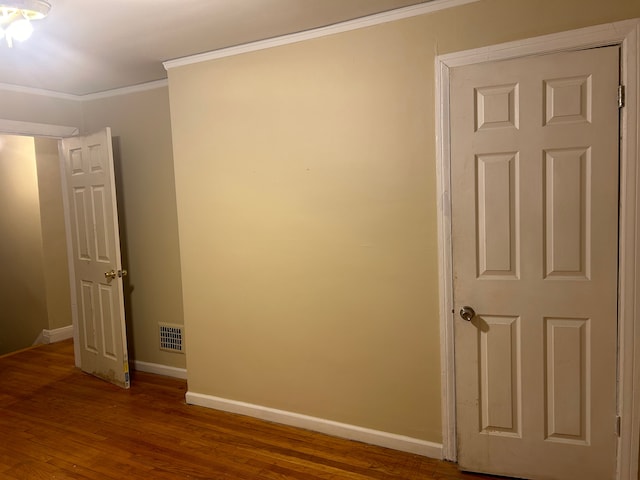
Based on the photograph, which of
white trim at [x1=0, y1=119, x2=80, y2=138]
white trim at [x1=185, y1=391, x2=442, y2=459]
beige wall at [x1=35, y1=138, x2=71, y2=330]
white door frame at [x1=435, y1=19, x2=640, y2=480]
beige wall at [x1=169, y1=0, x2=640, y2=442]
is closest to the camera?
white door frame at [x1=435, y1=19, x2=640, y2=480]

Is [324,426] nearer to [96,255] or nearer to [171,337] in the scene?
[171,337]

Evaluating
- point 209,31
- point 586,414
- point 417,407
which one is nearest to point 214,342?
point 417,407

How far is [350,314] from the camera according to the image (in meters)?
2.79

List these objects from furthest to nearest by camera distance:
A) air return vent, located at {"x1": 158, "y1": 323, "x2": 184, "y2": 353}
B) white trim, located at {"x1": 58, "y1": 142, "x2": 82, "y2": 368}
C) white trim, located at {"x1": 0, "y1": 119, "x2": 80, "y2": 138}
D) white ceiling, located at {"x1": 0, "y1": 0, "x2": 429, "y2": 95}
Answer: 1. white trim, located at {"x1": 58, "y1": 142, "x2": 82, "y2": 368}
2. air return vent, located at {"x1": 158, "y1": 323, "x2": 184, "y2": 353}
3. white trim, located at {"x1": 0, "y1": 119, "x2": 80, "y2": 138}
4. white ceiling, located at {"x1": 0, "y1": 0, "x2": 429, "y2": 95}

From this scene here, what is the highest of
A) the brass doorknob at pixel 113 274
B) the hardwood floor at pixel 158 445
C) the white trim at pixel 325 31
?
the white trim at pixel 325 31

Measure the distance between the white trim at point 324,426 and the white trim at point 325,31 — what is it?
2404 mm

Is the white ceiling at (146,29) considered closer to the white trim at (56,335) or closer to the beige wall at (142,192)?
the beige wall at (142,192)

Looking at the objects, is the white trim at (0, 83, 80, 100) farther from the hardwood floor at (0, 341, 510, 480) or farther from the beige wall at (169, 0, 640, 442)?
the hardwood floor at (0, 341, 510, 480)

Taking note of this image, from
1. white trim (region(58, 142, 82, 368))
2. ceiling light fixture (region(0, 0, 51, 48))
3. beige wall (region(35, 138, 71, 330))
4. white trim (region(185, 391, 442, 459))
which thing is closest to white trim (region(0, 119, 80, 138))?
white trim (region(58, 142, 82, 368))

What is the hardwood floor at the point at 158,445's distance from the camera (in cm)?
255

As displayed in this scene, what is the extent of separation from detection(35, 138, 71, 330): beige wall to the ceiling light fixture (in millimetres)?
3308

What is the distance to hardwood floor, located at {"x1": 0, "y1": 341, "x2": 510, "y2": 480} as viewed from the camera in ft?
8.37

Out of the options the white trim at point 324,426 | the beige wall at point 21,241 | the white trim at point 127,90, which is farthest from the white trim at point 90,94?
the white trim at point 324,426

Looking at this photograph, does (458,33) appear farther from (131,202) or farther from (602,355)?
(131,202)
